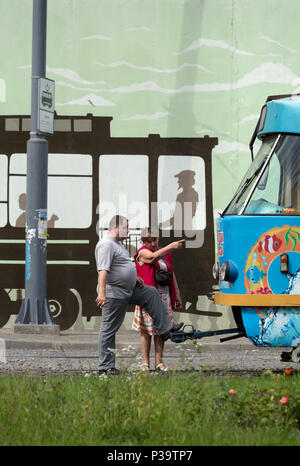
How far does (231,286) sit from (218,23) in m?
8.87

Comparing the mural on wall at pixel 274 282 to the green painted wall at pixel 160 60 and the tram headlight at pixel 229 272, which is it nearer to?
the tram headlight at pixel 229 272

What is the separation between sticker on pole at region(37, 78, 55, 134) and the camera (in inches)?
613

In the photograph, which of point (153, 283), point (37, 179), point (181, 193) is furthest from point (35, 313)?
point (153, 283)

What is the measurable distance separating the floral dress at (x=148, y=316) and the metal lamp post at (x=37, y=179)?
5.08 m

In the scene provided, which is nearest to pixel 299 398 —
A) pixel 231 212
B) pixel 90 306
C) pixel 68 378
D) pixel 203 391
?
pixel 203 391

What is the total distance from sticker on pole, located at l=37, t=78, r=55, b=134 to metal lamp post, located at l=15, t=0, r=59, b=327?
3 centimetres

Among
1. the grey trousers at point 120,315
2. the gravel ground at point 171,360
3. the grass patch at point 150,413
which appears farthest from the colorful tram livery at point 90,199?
Result: the grass patch at point 150,413

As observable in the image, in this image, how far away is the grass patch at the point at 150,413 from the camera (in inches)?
228

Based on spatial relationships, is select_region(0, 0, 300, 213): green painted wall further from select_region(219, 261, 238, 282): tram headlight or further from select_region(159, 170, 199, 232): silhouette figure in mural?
select_region(219, 261, 238, 282): tram headlight

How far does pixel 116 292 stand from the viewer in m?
10.1

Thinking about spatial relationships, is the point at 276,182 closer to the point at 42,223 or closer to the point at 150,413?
the point at 150,413

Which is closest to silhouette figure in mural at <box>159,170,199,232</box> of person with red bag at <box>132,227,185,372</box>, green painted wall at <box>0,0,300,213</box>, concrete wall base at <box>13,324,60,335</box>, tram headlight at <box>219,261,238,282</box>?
green painted wall at <box>0,0,300,213</box>

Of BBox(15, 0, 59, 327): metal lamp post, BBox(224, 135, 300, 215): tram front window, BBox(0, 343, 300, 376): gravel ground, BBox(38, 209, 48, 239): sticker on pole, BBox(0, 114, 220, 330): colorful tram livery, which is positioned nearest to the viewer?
BBox(224, 135, 300, 215): tram front window
